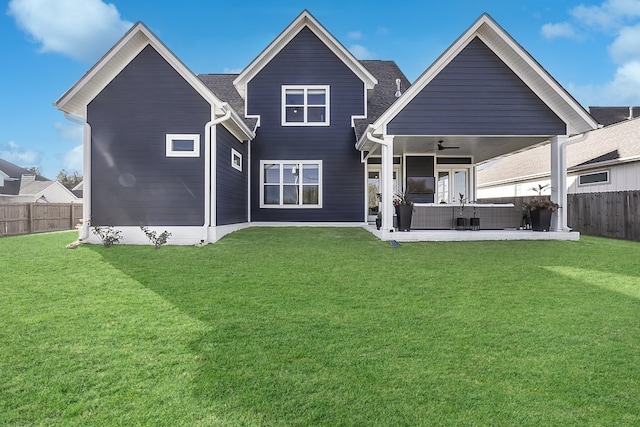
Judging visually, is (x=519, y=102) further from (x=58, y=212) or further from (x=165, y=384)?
(x=58, y=212)

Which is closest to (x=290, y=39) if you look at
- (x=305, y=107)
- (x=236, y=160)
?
(x=305, y=107)

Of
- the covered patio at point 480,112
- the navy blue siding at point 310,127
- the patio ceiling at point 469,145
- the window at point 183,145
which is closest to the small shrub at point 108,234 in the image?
the window at point 183,145

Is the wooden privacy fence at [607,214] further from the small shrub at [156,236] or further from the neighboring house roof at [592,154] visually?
the small shrub at [156,236]

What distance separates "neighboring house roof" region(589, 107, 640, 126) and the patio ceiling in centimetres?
1572

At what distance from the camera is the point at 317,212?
14188 millimetres

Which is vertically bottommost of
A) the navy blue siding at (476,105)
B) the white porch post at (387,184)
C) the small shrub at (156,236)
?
the small shrub at (156,236)

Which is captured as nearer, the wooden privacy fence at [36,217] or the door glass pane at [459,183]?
the wooden privacy fence at [36,217]

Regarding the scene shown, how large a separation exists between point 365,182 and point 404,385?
11868 mm

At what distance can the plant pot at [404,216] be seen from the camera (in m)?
10.0

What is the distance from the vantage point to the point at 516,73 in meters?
9.90

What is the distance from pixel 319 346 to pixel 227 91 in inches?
592

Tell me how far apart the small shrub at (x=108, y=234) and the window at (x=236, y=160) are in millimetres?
3802

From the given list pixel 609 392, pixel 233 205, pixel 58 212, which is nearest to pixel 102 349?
pixel 609 392

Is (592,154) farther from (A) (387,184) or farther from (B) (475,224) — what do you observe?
(A) (387,184)
